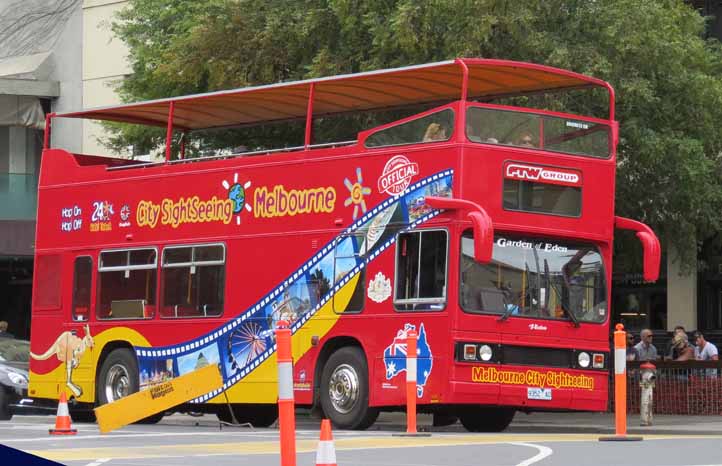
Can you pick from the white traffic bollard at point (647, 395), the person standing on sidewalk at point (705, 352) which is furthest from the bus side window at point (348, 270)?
the person standing on sidewalk at point (705, 352)

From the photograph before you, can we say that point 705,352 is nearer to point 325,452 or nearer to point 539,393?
point 539,393

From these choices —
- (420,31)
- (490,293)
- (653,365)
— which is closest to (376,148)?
(490,293)

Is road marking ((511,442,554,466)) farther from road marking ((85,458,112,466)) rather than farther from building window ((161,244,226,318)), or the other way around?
building window ((161,244,226,318))

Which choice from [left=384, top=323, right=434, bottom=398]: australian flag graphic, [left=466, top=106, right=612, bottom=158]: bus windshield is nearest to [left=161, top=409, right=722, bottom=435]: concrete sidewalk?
[left=384, top=323, right=434, bottom=398]: australian flag graphic

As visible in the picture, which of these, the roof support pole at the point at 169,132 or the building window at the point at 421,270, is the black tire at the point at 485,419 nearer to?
the building window at the point at 421,270

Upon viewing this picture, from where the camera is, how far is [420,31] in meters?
24.3

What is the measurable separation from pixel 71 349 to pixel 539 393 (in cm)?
818

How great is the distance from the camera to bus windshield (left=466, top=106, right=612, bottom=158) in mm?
19125

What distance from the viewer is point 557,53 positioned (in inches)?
936

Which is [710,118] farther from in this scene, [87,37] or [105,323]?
[87,37]

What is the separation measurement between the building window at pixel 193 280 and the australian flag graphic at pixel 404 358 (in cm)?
337

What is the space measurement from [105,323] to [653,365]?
8.61 m

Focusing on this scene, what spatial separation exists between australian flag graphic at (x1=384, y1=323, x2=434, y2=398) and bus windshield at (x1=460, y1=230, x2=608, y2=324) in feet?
2.44

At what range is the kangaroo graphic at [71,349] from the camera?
78.4 ft
